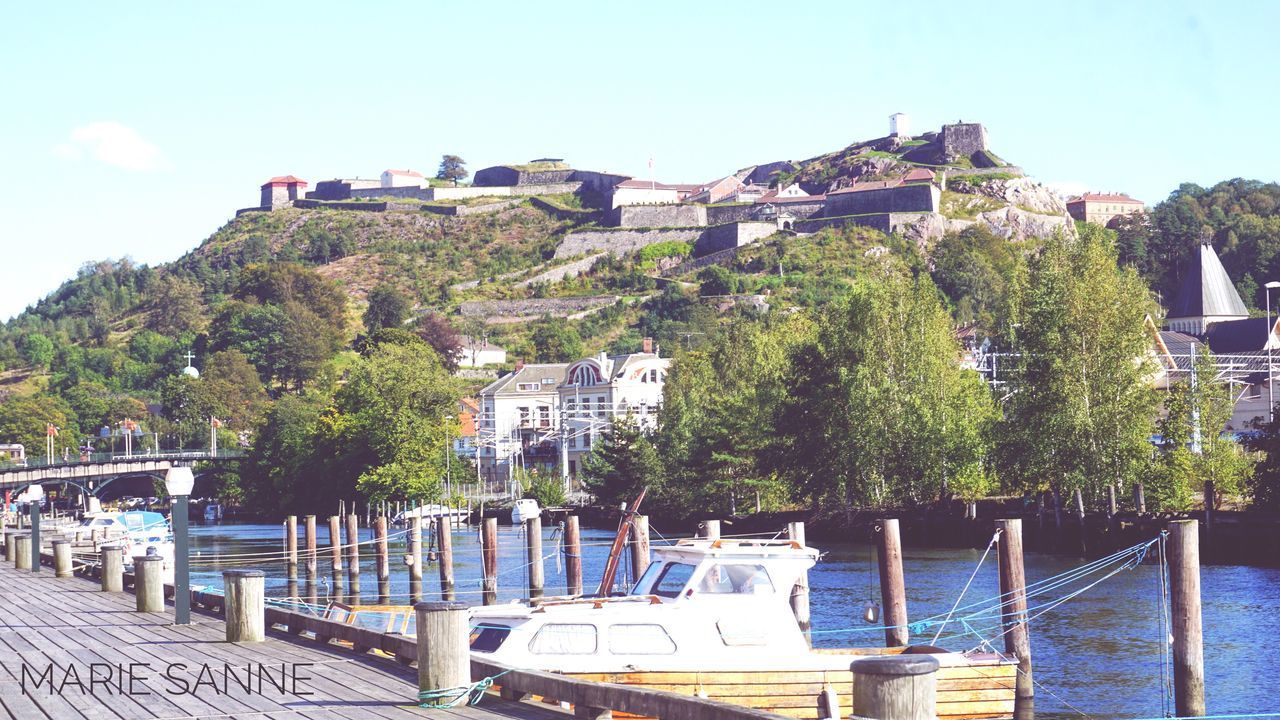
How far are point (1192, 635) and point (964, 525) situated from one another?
3880cm

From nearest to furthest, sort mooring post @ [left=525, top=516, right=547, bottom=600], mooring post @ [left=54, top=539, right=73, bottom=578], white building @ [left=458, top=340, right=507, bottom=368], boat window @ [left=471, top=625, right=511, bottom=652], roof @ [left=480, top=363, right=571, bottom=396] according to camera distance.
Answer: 1. boat window @ [left=471, top=625, right=511, bottom=652]
2. mooring post @ [left=54, top=539, right=73, bottom=578]
3. mooring post @ [left=525, top=516, right=547, bottom=600]
4. roof @ [left=480, top=363, right=571, bottom=396]
5. white building @ [left=458, top=340, right=507, bottom=368]

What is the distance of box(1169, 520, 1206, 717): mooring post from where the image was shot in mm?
23328

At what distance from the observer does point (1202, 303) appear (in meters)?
135

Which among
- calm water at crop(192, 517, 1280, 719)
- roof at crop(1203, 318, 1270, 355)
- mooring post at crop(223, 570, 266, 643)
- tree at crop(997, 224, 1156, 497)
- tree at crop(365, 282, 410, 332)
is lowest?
calm water at crop(192, 517, 1280, 719)

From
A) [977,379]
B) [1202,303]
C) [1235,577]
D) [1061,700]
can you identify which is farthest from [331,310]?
[1061,700]


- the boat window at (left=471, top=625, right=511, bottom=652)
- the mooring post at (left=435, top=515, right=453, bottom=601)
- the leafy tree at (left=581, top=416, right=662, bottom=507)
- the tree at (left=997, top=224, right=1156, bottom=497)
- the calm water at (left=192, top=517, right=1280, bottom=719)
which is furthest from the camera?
the leafy tree at (left=581, top=416, right=662, bottom=507)

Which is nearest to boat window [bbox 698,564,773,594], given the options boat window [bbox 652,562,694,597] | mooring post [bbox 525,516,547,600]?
boat window [bbox 652,562,694,597]

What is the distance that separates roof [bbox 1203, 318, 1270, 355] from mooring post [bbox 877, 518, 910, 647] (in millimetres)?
93494

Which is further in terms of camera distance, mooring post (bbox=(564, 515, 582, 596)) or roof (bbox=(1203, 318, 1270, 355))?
roof (bbox=(1203, 318, 1270, 355))

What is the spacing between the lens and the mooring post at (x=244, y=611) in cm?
1931

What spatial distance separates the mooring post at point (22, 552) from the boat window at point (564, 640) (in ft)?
62.0

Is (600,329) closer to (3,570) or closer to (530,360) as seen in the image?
(530,360)

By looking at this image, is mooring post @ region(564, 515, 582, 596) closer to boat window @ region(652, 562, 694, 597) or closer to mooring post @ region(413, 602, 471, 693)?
boat window @ region(652, 562, 694, 597)

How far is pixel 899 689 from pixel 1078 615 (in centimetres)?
3047
